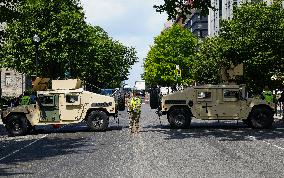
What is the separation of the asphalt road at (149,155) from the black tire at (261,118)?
1.57 meters

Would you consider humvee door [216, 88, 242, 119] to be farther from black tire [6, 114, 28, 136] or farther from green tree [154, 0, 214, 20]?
black tire [6, 114, 28, 136]

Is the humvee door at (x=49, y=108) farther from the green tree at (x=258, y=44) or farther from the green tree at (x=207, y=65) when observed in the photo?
the green tree at (x=207, y=65)

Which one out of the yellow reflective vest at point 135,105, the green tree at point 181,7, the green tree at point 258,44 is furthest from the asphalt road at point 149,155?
the green tree at point 258,44

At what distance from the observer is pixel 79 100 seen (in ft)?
66.4

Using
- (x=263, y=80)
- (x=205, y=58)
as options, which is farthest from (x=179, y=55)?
(x=263, y=80)

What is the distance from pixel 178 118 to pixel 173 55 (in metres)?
60.7

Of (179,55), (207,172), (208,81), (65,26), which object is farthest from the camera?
(179,55)

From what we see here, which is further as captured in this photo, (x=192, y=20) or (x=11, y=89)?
(x=192, y=20)

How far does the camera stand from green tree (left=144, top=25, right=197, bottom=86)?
264 ft

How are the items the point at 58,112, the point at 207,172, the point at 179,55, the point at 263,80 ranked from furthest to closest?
1. the point at 179,55
2. the point at 263,80
3. the point at 58,112
4. the point at 207,172

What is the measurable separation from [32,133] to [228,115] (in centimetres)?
837

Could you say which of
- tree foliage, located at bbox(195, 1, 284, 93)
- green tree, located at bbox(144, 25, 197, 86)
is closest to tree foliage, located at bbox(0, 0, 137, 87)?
tree foliage, located at bbox(195, 1, 284, 93)

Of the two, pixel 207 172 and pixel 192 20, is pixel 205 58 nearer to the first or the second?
pixel 207 172

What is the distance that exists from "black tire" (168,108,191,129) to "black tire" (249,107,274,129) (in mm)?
2693
